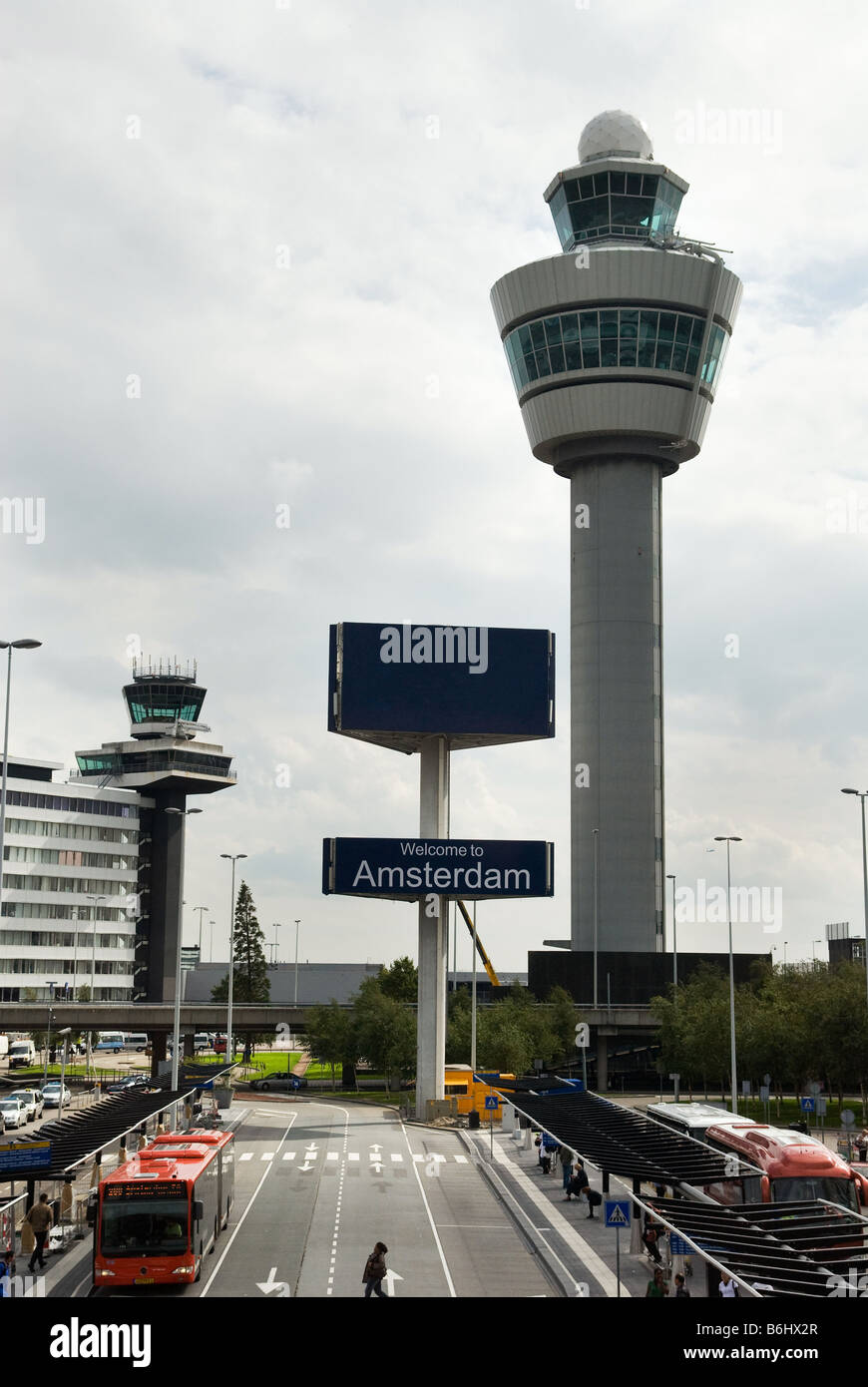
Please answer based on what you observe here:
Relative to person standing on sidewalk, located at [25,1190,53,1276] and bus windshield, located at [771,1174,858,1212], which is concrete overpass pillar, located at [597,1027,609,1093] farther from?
person standing on sidewalk, located at [25,1190,53,1276]

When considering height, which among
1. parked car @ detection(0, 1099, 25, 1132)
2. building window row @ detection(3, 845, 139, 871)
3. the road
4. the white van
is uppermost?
building window row @ detection(3, 845, 139, 871)

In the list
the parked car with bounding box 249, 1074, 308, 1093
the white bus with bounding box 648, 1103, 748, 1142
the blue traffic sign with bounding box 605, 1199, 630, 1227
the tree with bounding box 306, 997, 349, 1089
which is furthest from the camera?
the parked car with bounding box 249, 1074, 308, 1093

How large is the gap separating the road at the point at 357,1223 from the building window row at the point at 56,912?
92.1 m

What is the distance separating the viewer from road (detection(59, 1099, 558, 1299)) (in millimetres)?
32500

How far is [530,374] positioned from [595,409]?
308 inches

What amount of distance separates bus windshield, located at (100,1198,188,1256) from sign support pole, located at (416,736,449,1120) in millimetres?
42979

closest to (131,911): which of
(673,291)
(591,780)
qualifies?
(591,780)

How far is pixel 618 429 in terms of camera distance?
391ft

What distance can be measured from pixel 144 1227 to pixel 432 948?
45.1 meters

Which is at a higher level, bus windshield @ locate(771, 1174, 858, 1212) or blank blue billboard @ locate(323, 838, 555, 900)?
blank blue billboard @ locate(323, 838, 555, 900)

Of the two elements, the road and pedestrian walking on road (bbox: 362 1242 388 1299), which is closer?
pedestrian walking on road (bbox: 362 1242 388 1299)

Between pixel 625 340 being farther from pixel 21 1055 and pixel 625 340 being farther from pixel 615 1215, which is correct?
pixel 615 1215

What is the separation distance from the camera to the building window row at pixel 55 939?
154 metres

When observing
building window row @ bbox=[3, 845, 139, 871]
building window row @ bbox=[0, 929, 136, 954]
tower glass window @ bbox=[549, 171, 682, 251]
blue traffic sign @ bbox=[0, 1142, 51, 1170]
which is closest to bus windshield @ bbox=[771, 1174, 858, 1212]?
blue traffic sign @ bbox=[0, 1142, 51, 1170]
